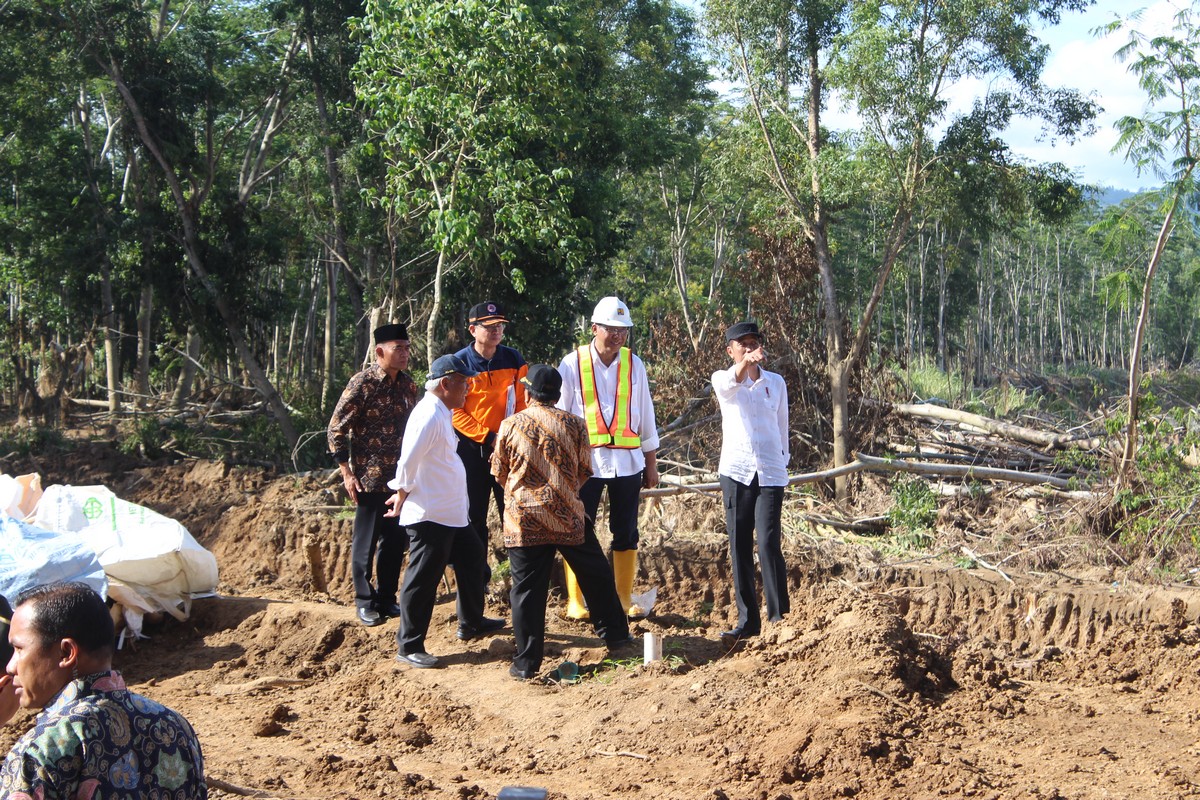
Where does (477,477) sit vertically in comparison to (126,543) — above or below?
above

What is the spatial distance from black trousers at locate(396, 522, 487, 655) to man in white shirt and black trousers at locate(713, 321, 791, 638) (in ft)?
5.25

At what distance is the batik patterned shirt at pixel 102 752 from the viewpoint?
2494mm

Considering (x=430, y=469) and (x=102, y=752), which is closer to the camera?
(x=102, y=752)

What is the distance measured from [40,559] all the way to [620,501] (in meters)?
3.45

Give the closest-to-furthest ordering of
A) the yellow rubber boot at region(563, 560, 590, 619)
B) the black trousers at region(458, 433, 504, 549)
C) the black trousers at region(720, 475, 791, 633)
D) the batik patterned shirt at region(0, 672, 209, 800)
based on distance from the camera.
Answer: the batik patterned shirt at region(0, 672, 209, 800), the black trousers at region(720, 475, 791, 633), the black trousers at region(458, 433, 504, 549), the yellow rubber boot at region(563, 560, 590, 619)

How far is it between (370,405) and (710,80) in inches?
759

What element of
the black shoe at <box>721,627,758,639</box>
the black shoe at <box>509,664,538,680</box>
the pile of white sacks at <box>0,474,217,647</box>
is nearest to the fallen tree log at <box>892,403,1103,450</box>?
the black shoe at <box>721,627,758,639</box>

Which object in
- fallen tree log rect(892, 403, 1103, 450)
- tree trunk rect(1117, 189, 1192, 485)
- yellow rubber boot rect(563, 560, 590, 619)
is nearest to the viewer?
yellow rubber boot rect(563, 560, 590, 619)

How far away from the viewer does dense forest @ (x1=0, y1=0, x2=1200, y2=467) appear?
10555mm

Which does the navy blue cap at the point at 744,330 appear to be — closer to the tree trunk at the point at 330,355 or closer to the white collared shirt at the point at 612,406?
the white collared shirt at the point at 612,406

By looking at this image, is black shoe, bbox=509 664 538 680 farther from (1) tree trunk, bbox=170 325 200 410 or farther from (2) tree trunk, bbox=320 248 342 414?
(1) tree trunk, bbox=170 325 200 410

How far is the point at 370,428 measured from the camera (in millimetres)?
7105

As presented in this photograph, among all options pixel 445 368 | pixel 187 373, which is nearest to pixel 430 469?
pixel 445 368

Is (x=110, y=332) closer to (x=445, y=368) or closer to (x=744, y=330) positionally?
(x=445, y=368)
